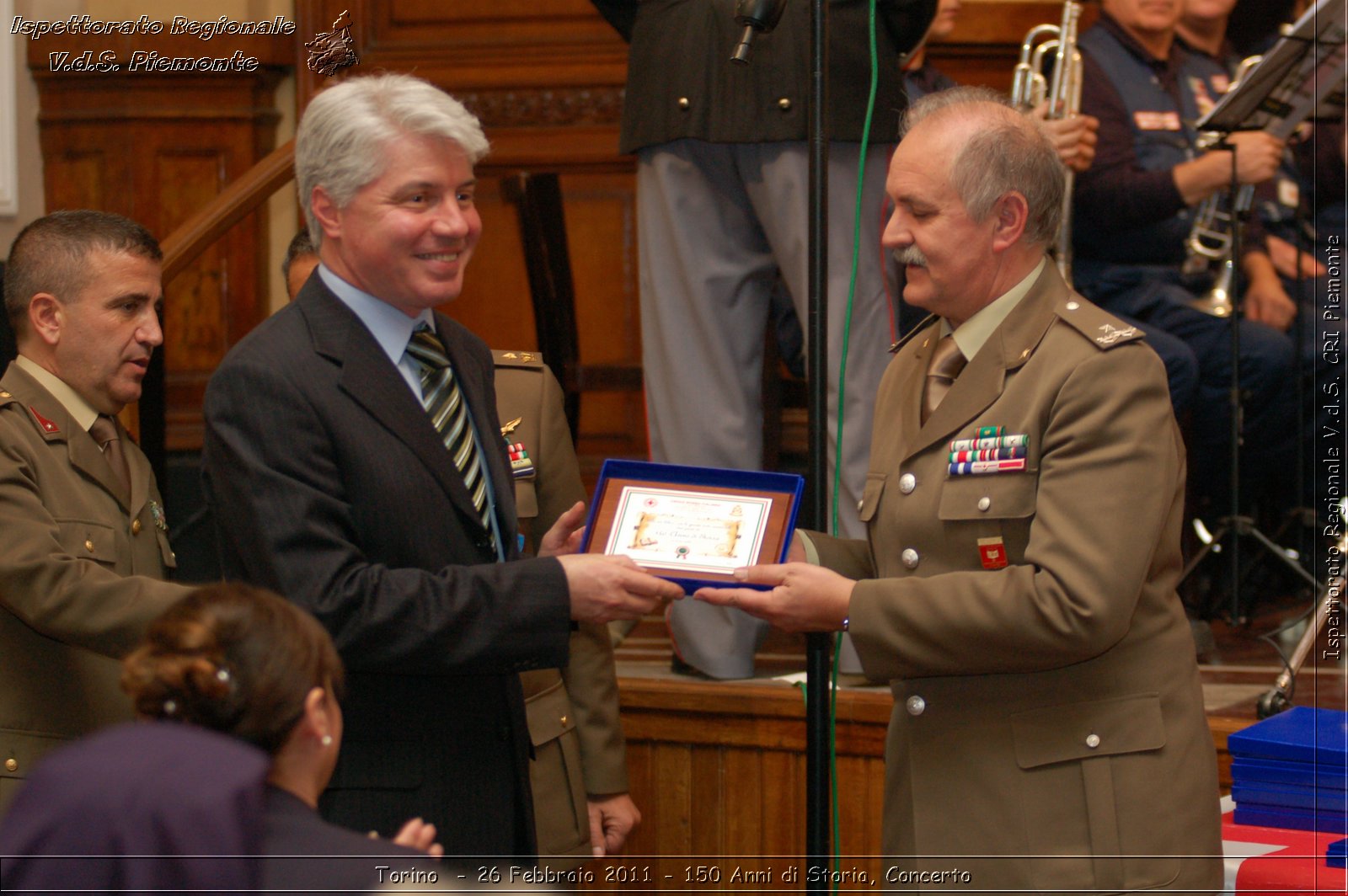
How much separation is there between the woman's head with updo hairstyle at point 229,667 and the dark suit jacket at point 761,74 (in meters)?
1.82

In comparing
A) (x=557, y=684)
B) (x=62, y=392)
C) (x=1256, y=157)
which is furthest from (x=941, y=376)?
(x=1256, y=157)

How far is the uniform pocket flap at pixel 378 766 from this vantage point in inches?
75.4

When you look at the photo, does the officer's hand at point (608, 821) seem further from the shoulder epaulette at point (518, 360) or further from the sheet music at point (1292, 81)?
the sheet music at point (1292, 81)

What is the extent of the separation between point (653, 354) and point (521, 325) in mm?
2160

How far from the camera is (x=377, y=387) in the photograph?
193cm

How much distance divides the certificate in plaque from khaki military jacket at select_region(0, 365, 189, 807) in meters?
0.70

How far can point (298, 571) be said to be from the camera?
5.99 ft

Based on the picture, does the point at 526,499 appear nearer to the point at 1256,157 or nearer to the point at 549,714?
the point at 549,714

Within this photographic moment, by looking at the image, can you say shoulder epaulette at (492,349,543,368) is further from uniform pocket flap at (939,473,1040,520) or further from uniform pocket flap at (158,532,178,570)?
uniform pocket flap at (939,473,1040,520)

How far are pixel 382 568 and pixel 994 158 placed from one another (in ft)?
3.18

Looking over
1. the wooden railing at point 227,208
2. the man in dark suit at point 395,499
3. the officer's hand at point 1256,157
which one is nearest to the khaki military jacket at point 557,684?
the man in dark suit at point 395,499

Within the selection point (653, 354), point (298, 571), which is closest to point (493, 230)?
point (653, 354)

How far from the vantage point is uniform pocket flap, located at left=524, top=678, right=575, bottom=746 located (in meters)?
2.33

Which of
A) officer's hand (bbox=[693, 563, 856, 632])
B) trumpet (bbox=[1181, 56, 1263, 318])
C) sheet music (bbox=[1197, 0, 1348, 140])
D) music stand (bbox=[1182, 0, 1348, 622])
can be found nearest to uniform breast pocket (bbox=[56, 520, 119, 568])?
officer's hand (bbox=[693, 563, 856, 632])
